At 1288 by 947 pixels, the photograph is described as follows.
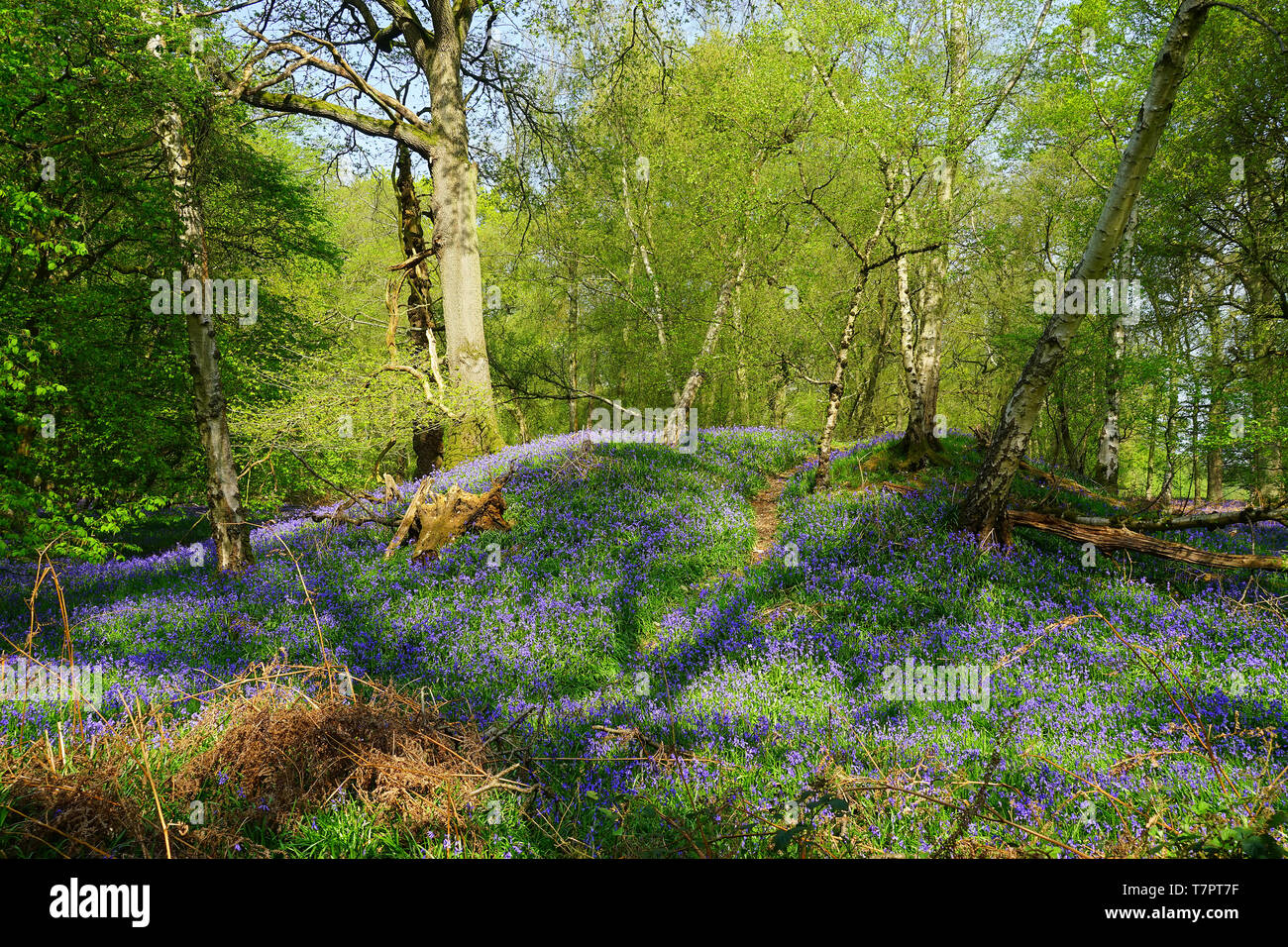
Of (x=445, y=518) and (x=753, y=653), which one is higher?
(x=445, y=518)

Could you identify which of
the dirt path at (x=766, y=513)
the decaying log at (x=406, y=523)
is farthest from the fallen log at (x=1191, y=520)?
the decaying log at (x=406, y=523)

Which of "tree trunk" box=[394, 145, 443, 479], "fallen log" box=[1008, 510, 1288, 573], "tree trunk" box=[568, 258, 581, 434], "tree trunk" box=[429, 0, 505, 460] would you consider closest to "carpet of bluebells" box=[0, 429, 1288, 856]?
"fallen log" box=[1008, 510, 1288, 573]

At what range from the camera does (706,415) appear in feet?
119

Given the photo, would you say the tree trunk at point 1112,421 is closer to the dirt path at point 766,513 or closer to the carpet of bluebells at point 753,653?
the carpet of bluebells at point 753,653

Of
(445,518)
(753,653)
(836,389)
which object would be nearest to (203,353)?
(445,518)

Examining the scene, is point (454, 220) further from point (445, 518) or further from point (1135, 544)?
point (1135, 544)

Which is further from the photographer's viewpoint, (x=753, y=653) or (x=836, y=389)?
(x=836, y=389)

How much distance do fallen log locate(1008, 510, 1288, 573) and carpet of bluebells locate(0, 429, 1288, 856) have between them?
206 millimetres

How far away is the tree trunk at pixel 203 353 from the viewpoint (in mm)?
7180

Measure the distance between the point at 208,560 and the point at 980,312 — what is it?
115 feet

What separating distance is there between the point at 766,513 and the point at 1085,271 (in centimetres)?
580

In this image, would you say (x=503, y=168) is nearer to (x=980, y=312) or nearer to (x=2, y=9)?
(x=2, y=9)

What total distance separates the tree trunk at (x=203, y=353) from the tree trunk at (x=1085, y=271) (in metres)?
9.84

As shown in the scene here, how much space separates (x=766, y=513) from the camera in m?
10.4
